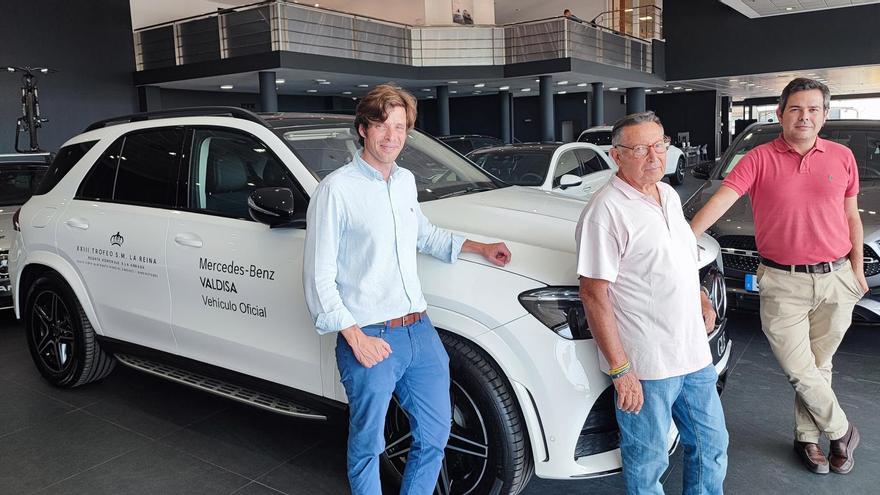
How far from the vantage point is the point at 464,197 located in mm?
3346

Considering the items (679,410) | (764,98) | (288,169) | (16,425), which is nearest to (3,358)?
(16,425)

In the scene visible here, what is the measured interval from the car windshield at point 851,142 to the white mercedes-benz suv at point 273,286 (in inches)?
130

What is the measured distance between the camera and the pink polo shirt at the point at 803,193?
3010 millimetres

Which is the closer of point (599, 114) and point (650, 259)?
point (650, 259)

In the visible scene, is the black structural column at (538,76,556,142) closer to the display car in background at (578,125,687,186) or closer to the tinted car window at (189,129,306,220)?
the display car in background at (578,125,687,186)

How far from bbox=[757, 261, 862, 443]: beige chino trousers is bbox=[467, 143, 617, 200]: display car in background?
3.89 metres

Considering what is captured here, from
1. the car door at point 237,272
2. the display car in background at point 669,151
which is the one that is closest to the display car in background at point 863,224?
the car door at point 237,272

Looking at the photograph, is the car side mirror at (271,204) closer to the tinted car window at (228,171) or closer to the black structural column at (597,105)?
the tinted car window at (228,171)

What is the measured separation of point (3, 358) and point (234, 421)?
247 cm

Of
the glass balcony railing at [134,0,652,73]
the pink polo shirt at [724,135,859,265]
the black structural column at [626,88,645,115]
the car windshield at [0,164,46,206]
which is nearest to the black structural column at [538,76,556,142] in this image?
the glass balcony railing at [134,0,652,73]

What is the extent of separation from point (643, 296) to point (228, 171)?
6.99ft

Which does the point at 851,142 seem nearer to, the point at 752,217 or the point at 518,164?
the point at 752,217

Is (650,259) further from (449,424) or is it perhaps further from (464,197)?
(464,197)

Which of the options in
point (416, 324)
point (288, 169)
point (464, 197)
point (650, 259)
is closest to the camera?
point (650, 259)
